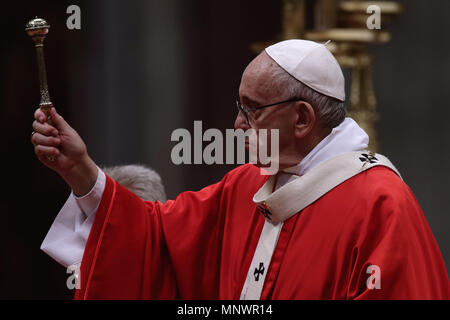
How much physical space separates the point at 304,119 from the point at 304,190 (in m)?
0.22

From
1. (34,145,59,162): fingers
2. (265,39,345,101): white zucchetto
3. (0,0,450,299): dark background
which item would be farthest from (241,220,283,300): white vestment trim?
(0,0,450,299): dark background

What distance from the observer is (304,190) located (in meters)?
2.67

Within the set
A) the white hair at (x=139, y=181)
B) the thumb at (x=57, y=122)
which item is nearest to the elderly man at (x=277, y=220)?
the thumb at (x=57, y=122)

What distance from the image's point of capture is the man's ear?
104 inches

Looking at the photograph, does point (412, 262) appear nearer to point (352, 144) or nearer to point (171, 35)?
point (352, 144)

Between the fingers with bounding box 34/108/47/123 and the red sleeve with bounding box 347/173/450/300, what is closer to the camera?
the red sleeve with bounding box 347/173/450/300

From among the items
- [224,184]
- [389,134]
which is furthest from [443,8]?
[224,184]

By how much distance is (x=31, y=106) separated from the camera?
501cm

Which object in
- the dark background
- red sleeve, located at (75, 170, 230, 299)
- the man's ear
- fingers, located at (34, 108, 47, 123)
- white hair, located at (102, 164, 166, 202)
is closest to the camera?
fingers, located at (34, 108, 47, 123)

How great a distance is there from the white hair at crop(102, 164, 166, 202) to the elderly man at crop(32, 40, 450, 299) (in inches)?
9.7

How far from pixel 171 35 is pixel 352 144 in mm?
3716

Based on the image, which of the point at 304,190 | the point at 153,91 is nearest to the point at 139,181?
the point at 304,190

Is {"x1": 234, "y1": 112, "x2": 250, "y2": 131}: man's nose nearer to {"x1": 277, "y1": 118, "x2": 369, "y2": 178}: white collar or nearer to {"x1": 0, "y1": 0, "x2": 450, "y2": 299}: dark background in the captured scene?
{"x1": 277, "y1": 118, "x2": 369, "y2": 178}: white collar

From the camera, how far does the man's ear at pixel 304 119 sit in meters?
2.65
